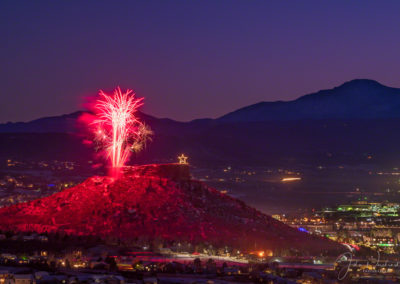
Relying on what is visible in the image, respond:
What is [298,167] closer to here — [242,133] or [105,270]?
[242,133]

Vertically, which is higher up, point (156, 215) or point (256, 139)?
point (256, 139)

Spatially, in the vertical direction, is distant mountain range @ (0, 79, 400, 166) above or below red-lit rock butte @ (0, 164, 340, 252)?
above

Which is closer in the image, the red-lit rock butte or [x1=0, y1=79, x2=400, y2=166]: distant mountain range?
the red-lit rock butte

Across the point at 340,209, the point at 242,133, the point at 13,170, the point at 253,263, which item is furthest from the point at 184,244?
the point at 242,133

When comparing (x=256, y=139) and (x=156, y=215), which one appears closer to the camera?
(x=156, y=215)
